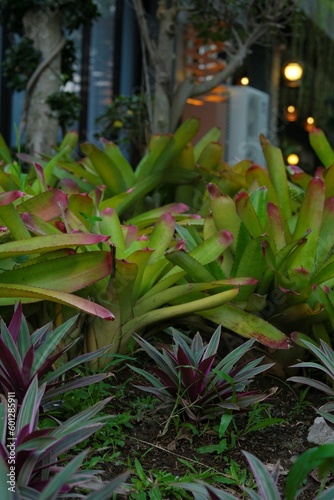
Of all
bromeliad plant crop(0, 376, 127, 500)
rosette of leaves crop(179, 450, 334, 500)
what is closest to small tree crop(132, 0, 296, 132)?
bromeliad plant crop(0, 376, 127, 500)

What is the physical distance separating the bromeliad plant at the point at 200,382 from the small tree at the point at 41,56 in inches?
102

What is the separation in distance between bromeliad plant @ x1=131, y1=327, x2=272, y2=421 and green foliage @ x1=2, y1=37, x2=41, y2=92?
9.85 feet

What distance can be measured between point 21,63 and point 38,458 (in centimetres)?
353

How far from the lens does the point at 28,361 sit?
4.39ft

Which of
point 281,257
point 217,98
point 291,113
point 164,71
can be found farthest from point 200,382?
point 291,113

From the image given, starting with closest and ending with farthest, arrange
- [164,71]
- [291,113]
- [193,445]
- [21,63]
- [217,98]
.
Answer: [193,445]
[164,71]
[21,63]
[217,98]
[291,113]

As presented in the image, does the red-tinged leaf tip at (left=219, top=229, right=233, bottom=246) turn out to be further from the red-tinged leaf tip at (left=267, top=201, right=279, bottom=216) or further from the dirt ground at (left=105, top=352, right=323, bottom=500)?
the dirt ground at (left=105, top=352, right=323, bottom=500)

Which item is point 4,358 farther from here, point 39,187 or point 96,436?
point 39,187

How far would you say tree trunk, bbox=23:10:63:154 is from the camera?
4.01 meters

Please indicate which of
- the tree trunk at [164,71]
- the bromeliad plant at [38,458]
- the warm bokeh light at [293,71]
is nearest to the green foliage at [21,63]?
the tree trunk at [164,71]

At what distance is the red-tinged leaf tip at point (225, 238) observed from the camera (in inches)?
73.0

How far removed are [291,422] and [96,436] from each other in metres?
0.48

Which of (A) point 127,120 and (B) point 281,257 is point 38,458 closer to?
(B) point 281,257

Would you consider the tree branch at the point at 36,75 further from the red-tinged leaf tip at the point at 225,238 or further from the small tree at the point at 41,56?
the red-tinged leaf tip at the point at 225,238
